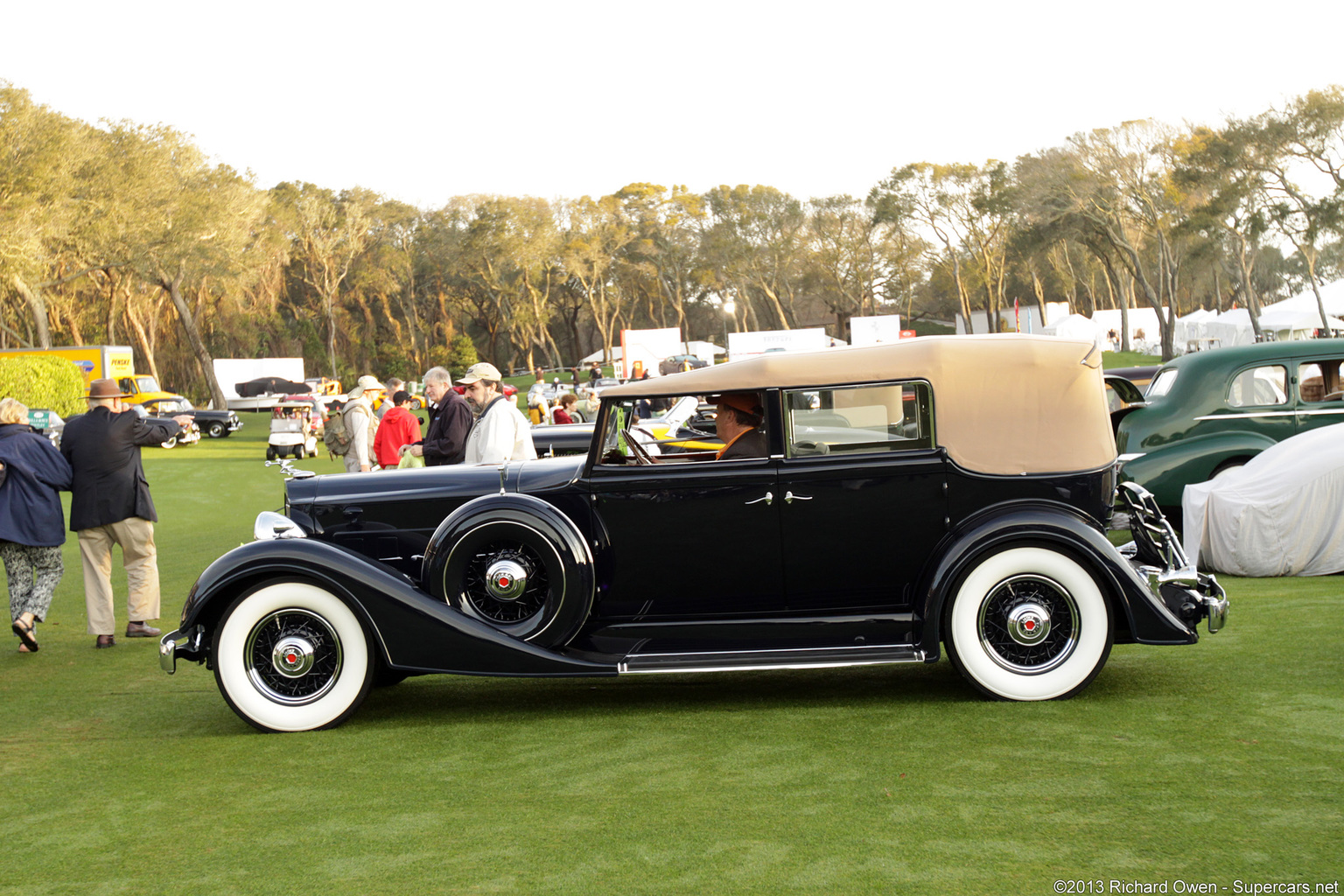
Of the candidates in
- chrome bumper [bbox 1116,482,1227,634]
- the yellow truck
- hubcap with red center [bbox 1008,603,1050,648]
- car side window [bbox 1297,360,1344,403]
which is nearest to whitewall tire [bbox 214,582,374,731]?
hubcap with red center [bbox 1008,603,1050,648]

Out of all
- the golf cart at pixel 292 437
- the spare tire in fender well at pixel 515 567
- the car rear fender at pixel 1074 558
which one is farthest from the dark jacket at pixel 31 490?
the golf cart at pixel 292 437

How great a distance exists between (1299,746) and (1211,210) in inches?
1618

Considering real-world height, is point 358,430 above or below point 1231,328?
below

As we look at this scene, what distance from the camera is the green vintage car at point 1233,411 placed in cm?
913

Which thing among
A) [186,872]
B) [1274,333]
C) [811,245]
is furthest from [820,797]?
[811,245]

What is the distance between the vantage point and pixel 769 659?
488 cm

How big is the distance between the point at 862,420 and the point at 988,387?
0.63 m

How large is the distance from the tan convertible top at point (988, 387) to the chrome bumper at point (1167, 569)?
0.65 m

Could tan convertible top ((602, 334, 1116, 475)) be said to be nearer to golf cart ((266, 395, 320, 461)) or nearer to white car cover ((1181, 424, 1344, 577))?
white car cover ((1181, 424, 1344, 577))

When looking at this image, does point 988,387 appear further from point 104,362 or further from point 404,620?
point 104,362

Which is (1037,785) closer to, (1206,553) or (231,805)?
(231,805)

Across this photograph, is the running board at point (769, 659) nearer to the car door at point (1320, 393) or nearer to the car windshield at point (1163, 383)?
the car windshield at point (1163, 383)

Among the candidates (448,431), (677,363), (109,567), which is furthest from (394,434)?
(677,363)

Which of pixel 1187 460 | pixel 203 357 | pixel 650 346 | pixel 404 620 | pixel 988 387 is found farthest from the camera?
pixel 650 346
